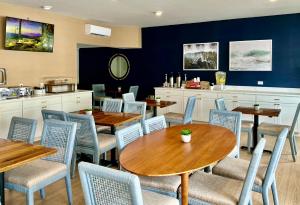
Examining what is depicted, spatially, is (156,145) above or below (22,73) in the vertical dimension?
below

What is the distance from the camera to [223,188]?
2.22 m

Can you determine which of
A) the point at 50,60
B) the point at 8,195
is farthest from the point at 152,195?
the point at 50,60

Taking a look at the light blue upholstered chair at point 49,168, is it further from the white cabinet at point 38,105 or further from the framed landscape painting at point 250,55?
the framed landscape painting at point 250,55

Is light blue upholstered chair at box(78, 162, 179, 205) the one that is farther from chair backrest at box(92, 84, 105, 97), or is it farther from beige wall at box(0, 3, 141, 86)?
chair backrest at box(92, 84, 105, 97)

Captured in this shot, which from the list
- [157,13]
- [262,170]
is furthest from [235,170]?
[157,13]

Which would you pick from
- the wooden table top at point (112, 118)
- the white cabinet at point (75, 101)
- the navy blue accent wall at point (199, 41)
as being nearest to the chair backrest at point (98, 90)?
the navy blue accent wall at point (199, 41)

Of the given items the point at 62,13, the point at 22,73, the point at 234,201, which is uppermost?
the point at 62,13

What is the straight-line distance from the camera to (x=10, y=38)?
5.11 metres

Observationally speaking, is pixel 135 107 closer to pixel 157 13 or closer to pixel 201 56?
pixel 157 13

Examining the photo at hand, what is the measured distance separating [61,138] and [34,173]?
452 mm

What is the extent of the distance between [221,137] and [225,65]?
14.4 feet

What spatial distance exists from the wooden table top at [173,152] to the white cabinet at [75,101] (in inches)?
129

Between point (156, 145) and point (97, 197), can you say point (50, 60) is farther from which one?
point (97, 197)

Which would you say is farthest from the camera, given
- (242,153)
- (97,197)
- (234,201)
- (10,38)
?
(10,38)
